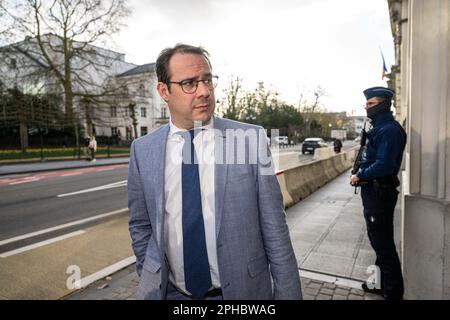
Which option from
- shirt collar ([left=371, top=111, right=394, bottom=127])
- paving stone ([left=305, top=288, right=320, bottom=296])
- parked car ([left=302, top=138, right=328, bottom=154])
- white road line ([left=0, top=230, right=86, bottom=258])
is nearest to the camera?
shirt collar ([left=371, top=111, right=394, bottom=127])

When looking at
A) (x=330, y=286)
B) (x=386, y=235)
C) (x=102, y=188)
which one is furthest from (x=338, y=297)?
(x=102, y=188)

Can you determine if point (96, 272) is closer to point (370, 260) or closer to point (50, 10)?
point (370, 260)

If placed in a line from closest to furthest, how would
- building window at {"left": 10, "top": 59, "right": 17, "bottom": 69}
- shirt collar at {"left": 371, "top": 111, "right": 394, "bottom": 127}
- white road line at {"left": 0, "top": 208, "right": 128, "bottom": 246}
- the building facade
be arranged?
the building facade
shirt collar at {"left": 371, "top": 111, "right": 394, "bottom": 127}
white road line at {"left": 0, "top": 208, "right": 128, "bottom": 246}
building window at {"left": 10, "top": 59, "right": 17, "bottom": 69}

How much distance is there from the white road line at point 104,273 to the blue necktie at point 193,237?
2730 millimetres

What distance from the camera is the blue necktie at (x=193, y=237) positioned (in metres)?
1.69

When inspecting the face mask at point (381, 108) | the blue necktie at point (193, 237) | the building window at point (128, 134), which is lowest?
the blue necktie at point (193, 237)

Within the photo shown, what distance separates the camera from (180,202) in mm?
1775

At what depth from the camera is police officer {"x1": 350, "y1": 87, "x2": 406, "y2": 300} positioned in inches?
121

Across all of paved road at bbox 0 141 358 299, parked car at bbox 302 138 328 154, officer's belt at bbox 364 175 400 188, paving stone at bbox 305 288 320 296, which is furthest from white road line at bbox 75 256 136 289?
parked car at bbox 302 138 328 154

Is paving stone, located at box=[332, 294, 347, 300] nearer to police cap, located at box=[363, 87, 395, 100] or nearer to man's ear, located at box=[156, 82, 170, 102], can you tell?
police cap, located at box=[363, 87, 395, 100]

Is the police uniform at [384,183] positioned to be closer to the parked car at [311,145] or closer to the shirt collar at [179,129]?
the shirt collar at [179,129]

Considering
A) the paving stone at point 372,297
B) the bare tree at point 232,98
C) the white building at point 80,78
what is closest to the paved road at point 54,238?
the paving stone at point 372,297

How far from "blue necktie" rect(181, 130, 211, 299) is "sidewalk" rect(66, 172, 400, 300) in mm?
2070
